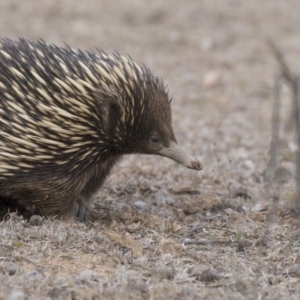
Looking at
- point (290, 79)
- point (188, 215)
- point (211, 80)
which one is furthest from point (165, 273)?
point (211, 80)

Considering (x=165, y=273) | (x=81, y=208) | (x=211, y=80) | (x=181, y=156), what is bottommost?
(x=165, y=273)

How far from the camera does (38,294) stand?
391 centimetres

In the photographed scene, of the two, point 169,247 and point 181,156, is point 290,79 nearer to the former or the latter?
point 169,247

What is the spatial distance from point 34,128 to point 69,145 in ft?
0.88

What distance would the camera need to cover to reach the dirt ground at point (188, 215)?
420cm

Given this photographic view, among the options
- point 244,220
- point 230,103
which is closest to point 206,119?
point 230,103

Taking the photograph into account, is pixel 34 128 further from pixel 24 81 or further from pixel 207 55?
pixel 207 55

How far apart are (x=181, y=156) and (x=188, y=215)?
2.23ft

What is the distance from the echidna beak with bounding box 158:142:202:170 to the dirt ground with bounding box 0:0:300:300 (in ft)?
1.45

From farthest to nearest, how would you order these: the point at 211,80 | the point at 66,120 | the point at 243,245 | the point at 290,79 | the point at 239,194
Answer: the point at 211,80, the point at 239,194, the point at 66,120, the point at 243,245, the point at 290,79

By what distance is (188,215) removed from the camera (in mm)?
6012

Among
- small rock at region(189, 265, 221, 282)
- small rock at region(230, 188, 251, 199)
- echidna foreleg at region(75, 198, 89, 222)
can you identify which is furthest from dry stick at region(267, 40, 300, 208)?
small rock at region(230, 188, 251, 199)

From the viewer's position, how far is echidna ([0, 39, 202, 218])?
5230mm

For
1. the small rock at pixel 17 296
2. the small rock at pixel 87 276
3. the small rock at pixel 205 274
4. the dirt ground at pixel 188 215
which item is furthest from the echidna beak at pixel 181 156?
the small rock at pixel 17 296
